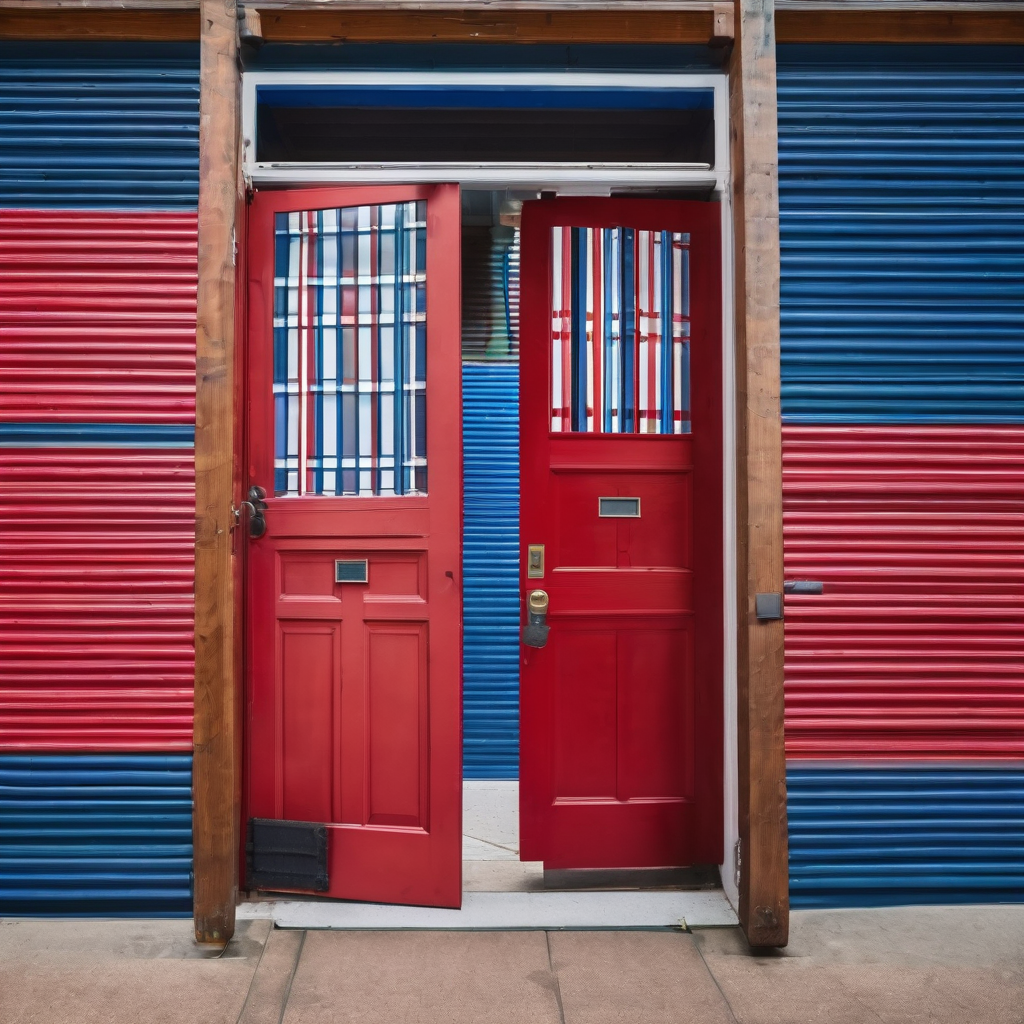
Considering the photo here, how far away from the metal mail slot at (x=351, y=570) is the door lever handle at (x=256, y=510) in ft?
1.21

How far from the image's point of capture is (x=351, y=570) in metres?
3.78

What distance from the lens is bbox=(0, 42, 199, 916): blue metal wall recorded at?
3588mm

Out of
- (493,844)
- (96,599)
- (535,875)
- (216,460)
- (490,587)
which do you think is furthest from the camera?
(490,587)

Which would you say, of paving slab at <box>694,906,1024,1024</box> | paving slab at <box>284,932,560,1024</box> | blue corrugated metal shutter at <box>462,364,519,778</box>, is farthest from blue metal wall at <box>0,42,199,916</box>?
blue corrugated metal shutter at <box>462,364,519,778</box>

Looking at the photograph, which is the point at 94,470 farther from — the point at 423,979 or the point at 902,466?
the point at 902,466

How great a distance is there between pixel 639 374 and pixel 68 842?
326 centimetres

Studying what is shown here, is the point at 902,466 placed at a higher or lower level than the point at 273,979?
higher

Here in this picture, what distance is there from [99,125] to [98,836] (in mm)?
3058

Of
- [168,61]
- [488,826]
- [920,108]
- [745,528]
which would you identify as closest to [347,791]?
[488,826]

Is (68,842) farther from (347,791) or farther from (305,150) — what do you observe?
(305,150)

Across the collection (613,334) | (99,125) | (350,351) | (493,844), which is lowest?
(493,844)

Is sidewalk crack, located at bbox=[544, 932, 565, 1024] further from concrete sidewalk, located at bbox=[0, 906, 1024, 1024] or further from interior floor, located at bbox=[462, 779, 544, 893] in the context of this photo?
interior floor, located at bbox=[462, 779, 544, 893]

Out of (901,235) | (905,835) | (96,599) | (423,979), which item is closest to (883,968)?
(905,835)

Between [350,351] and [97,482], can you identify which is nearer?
[97,482]
